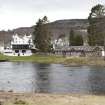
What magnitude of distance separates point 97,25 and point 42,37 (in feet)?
76.2

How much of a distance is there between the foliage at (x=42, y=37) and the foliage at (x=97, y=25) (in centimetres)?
1822

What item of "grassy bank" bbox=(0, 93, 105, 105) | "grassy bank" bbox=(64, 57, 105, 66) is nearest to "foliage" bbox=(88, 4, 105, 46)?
"grassy bank" bbox=(64, 57, 105, 66)

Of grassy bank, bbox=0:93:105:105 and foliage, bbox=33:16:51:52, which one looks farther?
foliage, bbox=33:16:51:52

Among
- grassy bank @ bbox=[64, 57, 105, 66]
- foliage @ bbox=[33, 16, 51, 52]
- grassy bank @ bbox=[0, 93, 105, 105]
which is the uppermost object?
foliage @ bbox=[33, 16, 51, 52]

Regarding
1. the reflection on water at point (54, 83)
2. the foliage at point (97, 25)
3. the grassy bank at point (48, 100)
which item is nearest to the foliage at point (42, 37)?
the foliage at point (97, 25)

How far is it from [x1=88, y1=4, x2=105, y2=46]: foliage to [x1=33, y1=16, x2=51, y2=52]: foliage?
18.2 metres

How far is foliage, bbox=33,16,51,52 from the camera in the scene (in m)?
165

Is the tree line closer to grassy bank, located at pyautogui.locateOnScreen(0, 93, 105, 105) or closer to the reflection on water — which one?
the reflection on water

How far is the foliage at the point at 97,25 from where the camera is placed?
518 feet

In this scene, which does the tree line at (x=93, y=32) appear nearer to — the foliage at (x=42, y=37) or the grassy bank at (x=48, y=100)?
the foliage at (x=42, y=37)

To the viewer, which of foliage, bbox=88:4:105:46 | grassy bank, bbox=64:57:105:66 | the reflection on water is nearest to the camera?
the reflection on water

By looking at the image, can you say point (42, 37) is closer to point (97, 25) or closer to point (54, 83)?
point (97, 25)

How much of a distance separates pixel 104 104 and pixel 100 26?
433ft

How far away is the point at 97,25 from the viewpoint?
529ft
